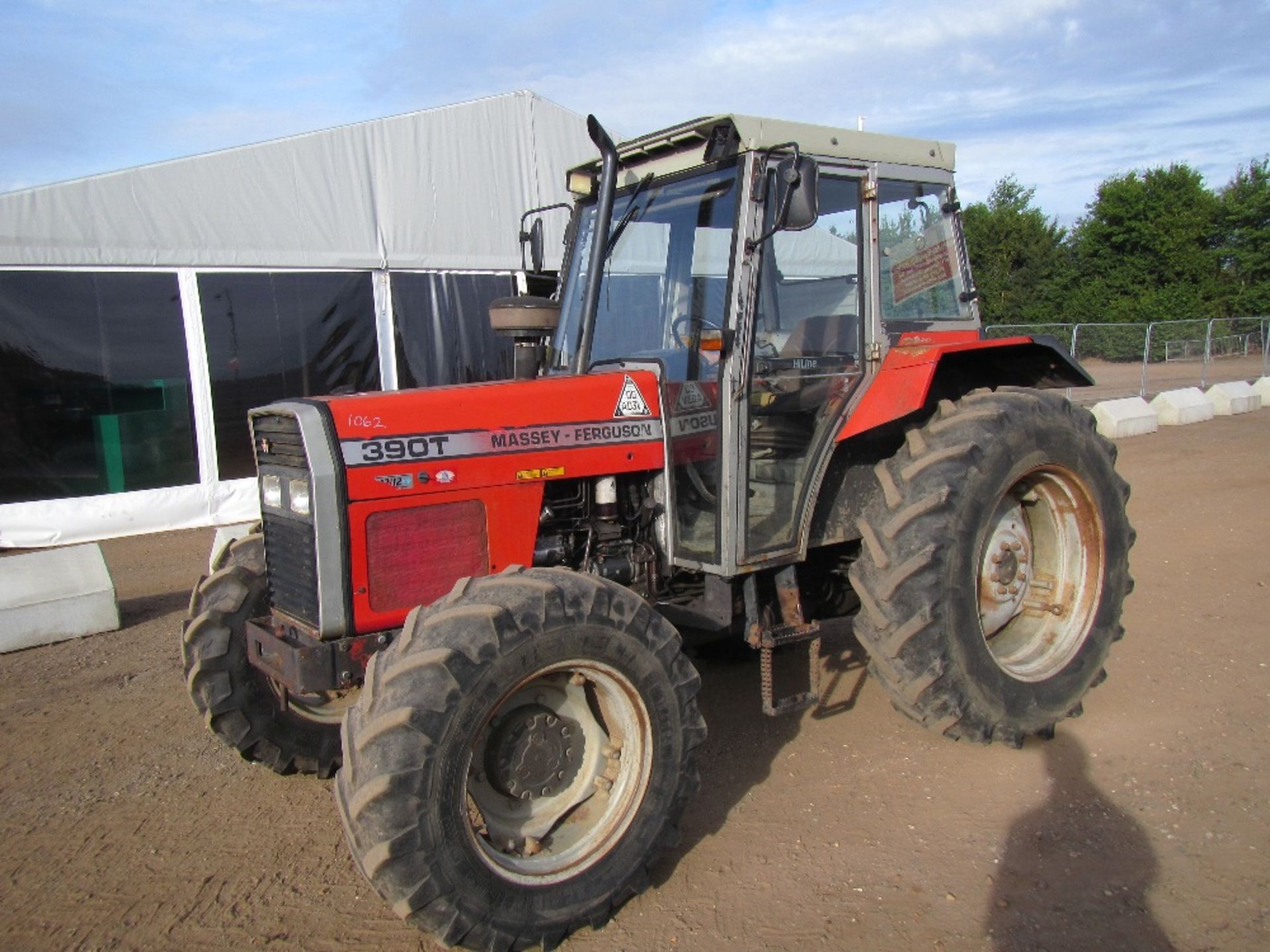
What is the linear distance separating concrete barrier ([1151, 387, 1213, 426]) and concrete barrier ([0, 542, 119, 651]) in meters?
14.0

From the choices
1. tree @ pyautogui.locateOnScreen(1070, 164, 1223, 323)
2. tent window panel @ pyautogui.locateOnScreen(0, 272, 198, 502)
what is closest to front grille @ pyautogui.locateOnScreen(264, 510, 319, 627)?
tent window panel @ pyautogui.locateOnScreen(0, 272, 198, 502)

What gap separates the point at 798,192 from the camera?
335 centimetres

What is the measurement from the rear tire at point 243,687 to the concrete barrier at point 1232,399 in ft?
52.0

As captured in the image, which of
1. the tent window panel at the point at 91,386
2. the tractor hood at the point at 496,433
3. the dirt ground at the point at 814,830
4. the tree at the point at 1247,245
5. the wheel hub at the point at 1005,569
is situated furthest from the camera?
the tree at the point at 1247,245

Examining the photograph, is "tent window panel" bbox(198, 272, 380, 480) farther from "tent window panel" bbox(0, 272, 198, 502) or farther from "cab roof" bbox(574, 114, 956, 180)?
"cab roof" bbox(574, 114, 956, 180)

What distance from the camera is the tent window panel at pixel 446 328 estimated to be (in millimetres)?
10500

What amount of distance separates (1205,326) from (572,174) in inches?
781

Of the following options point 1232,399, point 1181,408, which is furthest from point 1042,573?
point 1232,399

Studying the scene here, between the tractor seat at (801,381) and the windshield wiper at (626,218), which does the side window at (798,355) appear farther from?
the windshield wiper at (626,218)

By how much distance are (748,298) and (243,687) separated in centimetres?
245

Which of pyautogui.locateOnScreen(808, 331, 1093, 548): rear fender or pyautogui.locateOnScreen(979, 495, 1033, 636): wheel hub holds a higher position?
pyautogui.locateOnScreen(808, 331, 1093, 548): rear fender

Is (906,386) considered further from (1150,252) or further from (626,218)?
(1150,252)

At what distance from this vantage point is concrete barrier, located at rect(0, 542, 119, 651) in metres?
5.93

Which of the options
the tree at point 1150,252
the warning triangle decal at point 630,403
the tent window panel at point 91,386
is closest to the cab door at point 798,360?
the warning triangle decal at point 630,403
